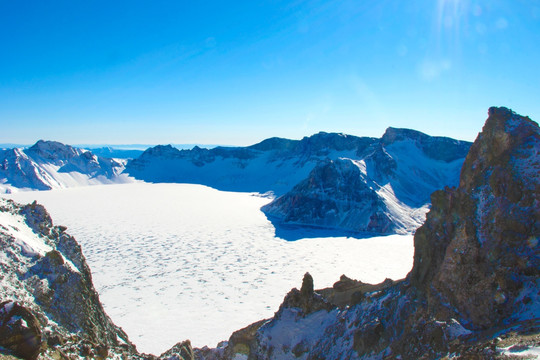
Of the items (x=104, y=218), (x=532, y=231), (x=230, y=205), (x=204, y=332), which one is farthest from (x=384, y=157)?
(x=532, y=231)

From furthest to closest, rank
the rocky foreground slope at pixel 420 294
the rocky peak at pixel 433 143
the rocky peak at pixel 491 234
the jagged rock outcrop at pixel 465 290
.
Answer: the rocky peak at pixel 433 143
the rocky peak at pixel 491 234
the jagged rock outcrop at pixel 465 290
the rocky foreground slope at pixel 420 294

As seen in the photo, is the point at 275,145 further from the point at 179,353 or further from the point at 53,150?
the point at 179,353

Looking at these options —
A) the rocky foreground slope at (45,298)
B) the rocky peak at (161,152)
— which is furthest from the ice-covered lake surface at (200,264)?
the rocky peak at (161,152)

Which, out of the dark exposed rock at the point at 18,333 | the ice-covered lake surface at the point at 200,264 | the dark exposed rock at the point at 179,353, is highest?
the dark exposed rock at the point at 18,333

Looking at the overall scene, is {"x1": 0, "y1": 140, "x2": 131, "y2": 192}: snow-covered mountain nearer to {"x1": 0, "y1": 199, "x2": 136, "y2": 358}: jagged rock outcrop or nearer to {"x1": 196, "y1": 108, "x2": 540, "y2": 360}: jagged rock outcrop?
→ {"x1": 0, "y1": 199, "x2": 136, "y2": 358}: jagged rock outcrop

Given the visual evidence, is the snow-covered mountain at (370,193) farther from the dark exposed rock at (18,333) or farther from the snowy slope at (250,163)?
the dark exposed rock at (18,333)

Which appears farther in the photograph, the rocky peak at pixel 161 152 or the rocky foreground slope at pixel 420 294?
the rocky peak at pixel 161 152

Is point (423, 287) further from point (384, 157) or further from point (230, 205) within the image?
point (384, 157)
